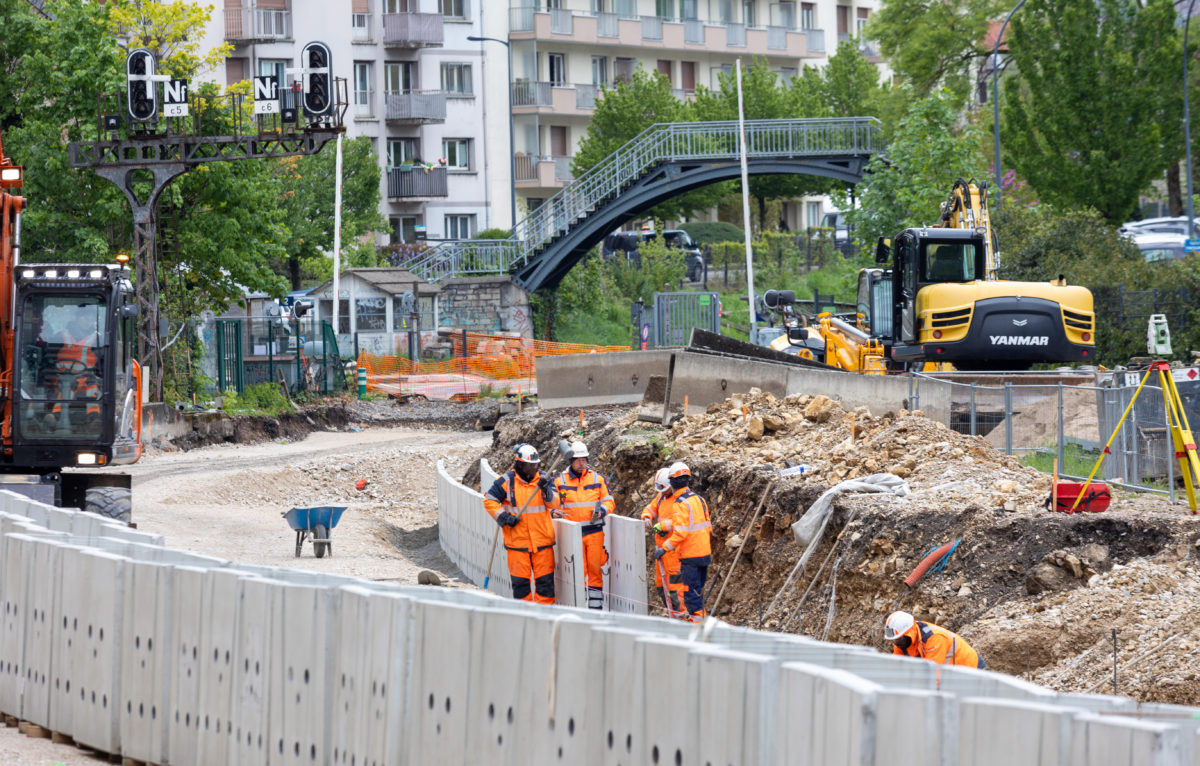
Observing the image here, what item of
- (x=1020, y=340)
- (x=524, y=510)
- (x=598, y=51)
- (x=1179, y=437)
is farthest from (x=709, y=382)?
(x=598, y=51)

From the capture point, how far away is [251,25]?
60.0 metres

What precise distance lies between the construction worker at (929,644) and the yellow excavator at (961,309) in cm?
1197

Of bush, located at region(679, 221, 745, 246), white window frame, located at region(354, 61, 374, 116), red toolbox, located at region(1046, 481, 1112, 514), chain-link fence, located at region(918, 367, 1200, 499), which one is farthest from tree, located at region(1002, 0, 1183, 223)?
white window frame, located at region(354, 61, 374, 116)

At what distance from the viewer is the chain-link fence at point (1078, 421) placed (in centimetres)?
1584

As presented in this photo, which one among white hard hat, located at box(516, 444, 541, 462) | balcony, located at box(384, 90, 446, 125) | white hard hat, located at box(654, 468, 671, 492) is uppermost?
balcony, located at box(384, 90, 446, 125)

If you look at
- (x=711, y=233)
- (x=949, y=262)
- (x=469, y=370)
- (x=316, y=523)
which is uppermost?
(x=711, y=233)

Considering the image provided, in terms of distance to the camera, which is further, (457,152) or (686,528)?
(457,152)

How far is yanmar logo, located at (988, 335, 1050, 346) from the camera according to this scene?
20359mm

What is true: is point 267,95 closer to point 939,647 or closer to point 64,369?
point 64,369

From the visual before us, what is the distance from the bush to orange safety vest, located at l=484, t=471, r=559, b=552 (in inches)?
2051

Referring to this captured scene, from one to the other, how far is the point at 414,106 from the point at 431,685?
58319mm

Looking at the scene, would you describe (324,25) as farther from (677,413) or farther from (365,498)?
(677,413)

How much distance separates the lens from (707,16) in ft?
238

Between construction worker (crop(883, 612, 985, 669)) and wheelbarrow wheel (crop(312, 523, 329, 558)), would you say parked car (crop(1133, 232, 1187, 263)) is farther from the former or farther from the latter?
construction worker (crop(883, 612, 985, 669))
